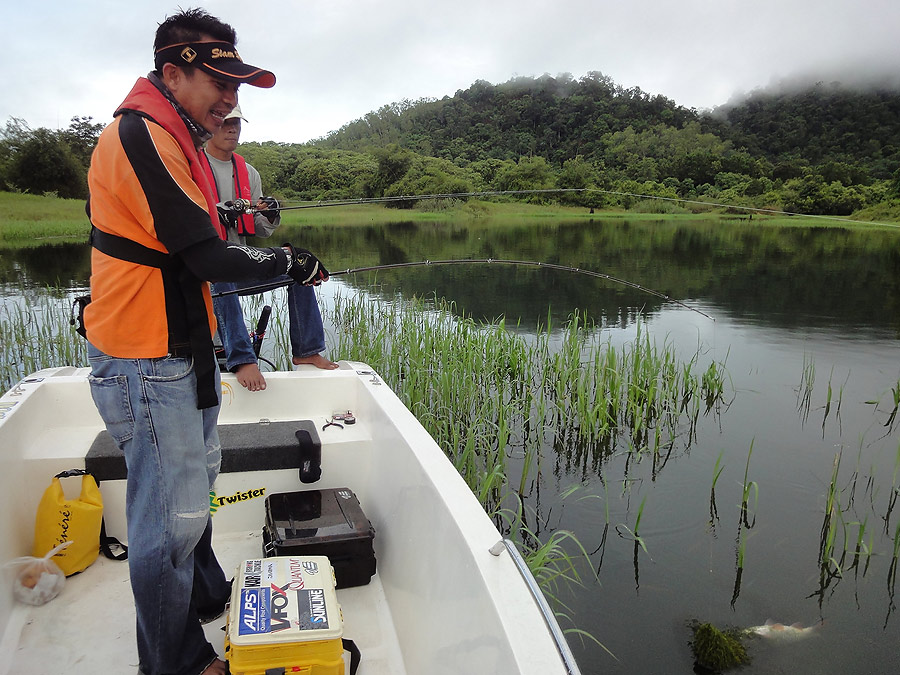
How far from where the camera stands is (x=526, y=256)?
15062 millimetres

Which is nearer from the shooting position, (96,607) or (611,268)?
(96,607)

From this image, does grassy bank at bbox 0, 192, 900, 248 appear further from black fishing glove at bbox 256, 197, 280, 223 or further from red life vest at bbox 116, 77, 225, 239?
red life vest at bbox 116, 77, 225, 239

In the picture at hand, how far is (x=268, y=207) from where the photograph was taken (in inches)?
110

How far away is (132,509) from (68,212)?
2871 cm

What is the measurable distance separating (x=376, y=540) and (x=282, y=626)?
65 cm

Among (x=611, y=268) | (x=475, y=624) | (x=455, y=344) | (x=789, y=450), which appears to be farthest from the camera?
(x=611, y=268)

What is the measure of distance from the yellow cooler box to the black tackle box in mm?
233

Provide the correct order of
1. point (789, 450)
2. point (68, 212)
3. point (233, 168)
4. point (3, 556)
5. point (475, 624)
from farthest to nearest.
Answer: point (68, 212)
point (789, 450)
point (233, 168)
point (3, 556)
point (475, 624)

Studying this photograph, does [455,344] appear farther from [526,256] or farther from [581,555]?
[526,256]

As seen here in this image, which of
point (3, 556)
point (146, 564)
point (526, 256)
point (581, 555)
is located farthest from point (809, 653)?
point (526, 256)

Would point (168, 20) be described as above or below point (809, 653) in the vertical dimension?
above

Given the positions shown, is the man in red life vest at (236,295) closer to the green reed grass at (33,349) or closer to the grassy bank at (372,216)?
the green reed grass at (33,349)

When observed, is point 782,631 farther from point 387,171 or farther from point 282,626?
point 387,171

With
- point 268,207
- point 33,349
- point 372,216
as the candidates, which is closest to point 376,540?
point 268,207
